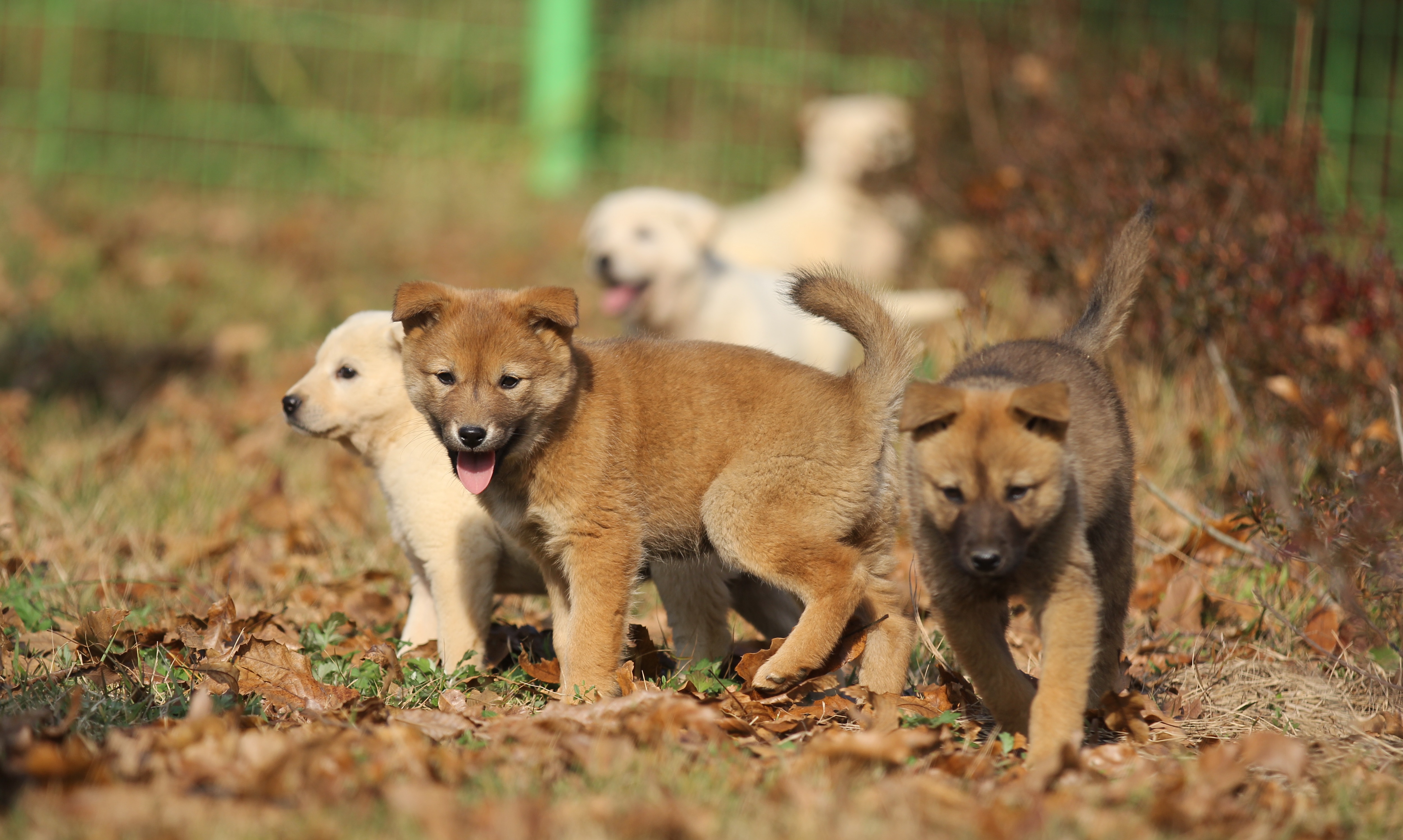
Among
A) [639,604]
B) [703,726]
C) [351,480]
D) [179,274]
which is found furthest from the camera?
[179,274]

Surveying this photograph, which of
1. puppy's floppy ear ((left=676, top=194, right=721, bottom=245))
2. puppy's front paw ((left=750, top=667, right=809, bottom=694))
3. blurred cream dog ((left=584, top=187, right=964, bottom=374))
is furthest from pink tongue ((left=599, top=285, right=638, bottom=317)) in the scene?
puppy's front paw ((left=750, top=667, right=809, bottom=694))

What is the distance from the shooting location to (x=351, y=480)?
635cm

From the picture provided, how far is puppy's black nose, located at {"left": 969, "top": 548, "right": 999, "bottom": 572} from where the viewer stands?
3.11m

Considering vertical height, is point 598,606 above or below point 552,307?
below

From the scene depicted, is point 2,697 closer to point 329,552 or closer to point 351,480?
point 329,552

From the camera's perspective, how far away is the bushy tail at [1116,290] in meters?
4.08

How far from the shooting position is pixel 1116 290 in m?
4.14

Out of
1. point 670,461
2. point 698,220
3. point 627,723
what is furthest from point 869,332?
point 698,220

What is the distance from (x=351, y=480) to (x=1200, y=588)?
12.8ft

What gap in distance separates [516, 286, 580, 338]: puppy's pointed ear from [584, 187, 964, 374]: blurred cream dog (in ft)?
10.1

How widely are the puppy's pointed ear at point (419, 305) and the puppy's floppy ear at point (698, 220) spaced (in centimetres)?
335

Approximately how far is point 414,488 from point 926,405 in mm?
2041

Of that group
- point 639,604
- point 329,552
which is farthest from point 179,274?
point 639,604

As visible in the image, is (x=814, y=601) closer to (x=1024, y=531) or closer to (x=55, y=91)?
(x=1024, y=531)
